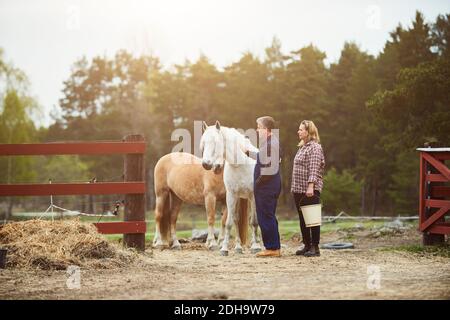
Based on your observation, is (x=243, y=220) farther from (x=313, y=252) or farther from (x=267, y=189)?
(x=313, y=252)

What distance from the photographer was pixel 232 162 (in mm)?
8719

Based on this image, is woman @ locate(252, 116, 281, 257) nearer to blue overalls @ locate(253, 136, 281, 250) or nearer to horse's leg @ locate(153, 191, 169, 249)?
blue overalls @ locate(253, 136, 281, 250)

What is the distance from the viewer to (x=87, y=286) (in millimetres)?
5641

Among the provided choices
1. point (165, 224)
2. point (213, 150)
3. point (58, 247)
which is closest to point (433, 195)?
point (213, 150)

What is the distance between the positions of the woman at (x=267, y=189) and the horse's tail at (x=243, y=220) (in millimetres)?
1287

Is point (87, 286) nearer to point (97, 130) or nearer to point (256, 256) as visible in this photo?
point (256, 256)

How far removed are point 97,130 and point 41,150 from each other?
107 ft

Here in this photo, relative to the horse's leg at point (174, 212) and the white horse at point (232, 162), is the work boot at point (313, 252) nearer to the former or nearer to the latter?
the white horse at point (232, 162)

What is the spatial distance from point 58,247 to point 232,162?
9.24ft

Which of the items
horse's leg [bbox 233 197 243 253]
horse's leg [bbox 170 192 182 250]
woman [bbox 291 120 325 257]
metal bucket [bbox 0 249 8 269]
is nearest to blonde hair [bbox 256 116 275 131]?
woman [bbox 291 120 325 257]

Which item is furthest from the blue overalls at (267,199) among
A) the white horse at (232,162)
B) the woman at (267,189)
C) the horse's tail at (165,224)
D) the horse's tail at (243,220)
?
the horse's tail at (165,224)

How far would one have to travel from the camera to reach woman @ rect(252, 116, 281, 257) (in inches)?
321

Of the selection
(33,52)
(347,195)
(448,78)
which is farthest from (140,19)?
(448,78)

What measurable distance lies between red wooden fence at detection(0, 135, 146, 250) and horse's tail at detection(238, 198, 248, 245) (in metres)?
1.71
